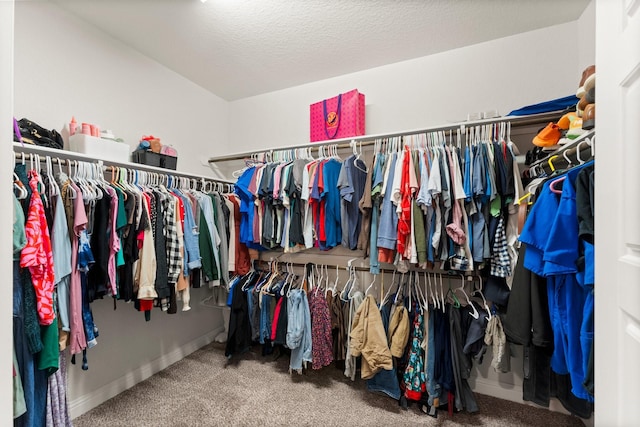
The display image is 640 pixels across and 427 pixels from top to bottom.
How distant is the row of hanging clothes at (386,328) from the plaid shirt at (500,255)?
293 millimetres

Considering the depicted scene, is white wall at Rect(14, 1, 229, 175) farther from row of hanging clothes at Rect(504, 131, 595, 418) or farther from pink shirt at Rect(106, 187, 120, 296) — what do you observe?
row of hanging clothes at Rect(504, 131, 595, 418)

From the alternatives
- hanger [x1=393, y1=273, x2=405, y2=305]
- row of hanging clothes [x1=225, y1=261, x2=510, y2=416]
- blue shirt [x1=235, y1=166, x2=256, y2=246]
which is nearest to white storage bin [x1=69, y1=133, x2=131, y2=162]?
blue shirt [x1=235, y1=166, x2=256, y2=246]

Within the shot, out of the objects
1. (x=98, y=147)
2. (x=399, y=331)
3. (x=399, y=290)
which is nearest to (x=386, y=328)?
(x=399, y=331)

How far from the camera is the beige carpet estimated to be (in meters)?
1.73

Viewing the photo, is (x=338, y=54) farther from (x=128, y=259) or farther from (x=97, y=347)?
(x=97, y=347)

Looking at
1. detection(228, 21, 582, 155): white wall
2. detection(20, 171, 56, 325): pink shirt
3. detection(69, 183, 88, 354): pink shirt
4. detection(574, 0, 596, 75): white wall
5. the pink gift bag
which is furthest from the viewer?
the pink gift bag

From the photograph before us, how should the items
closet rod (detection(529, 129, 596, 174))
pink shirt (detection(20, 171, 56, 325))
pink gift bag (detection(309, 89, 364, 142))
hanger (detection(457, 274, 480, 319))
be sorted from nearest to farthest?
1. closet rod (detection(529, 129, 596, 174))
2. pink shirt (detection(20, 171, 56, 325))
3. hanger (detection(457, 274, 480, 319))
4. pink gift bag (detection(309, 89, 364, 142))

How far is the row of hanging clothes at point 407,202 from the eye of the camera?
1.64 meters

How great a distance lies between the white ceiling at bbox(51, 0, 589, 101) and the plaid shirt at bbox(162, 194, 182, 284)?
3.91 feet

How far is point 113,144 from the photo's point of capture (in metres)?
1.77

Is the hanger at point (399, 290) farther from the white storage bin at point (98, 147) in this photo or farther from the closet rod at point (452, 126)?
the white storage bin at point (98, 147)

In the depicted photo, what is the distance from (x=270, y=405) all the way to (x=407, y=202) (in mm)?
1641

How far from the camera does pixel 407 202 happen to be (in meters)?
1.75

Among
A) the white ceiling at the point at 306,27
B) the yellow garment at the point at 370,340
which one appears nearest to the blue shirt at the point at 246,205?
the white ceiling at the point at 306,27
